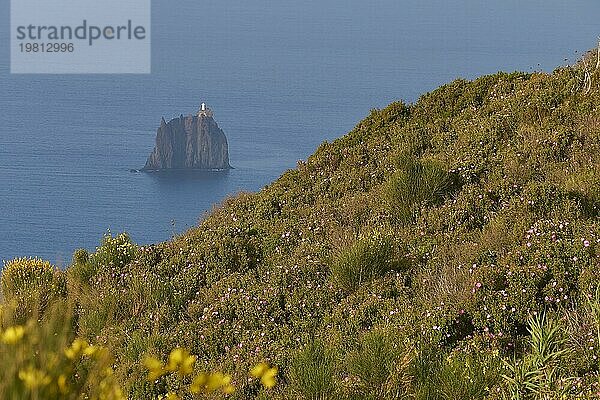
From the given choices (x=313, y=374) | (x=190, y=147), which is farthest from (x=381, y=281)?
(x=190, y=147)

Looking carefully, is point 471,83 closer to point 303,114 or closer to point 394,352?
point 394,352

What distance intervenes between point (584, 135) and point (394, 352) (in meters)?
4.25

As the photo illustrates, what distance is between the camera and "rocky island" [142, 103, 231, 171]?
334 ft

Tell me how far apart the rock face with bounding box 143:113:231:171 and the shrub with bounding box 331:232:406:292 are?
95.1 meters

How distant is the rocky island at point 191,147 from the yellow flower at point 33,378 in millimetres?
98919

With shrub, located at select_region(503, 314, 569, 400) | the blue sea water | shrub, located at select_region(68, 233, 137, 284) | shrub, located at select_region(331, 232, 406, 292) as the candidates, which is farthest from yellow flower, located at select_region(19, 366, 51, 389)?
the blue sea water

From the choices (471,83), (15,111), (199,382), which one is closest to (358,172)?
(471,83)

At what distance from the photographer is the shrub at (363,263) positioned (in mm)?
6285

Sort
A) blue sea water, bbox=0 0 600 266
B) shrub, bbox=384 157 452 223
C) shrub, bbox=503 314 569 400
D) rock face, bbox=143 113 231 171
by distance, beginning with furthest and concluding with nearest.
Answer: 1. rock face, bbox=143 113 231 171
2. blue sea water, bbox=0 0 600 266
3. shrub, bbox=384 157 452 223
4. shrub, bbox=503 314 569 400

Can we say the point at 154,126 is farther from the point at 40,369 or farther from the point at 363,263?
the point at 40,369

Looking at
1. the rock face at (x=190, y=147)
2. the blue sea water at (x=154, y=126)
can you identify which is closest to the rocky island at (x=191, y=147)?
the rock face at (x=190, y=147)

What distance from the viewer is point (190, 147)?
103 meters

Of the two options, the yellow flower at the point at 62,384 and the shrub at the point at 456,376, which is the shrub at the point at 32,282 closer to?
the shrub at the point at 456,376

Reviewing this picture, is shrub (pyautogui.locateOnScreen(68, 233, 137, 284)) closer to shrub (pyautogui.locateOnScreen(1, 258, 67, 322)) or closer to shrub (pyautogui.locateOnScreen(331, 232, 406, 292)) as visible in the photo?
shrub (pyautogui.locateOnScreen(1, 258, 67, 322))
